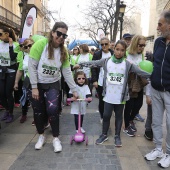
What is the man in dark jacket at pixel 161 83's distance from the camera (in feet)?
9.30

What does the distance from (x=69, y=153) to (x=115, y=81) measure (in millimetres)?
1344

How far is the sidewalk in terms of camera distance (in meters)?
2.90

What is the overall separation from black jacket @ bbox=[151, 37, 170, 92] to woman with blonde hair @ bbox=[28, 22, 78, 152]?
134 centimetres

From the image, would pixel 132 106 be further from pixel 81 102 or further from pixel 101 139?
pixel 81 102

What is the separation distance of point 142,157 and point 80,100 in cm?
132

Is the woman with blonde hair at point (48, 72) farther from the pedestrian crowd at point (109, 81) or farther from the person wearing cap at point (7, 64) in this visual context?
the person wearing cap at point (7, 64)

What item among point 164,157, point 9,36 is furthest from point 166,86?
point 9,36

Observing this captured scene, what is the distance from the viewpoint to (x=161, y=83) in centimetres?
290

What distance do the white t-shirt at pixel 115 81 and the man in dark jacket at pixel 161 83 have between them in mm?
532

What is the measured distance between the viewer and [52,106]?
326 centimetres

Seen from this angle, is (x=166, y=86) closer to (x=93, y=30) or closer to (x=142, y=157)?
(x=142, y=157)

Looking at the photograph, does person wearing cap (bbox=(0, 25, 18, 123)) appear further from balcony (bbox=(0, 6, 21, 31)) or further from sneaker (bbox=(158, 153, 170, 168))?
balcony (bbox=(0, 6, 21, 31))

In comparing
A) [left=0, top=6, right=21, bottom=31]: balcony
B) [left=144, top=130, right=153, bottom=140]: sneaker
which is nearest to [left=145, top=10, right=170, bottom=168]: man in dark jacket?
[left=144, top=130, right=153, bottom=140]: sneaker

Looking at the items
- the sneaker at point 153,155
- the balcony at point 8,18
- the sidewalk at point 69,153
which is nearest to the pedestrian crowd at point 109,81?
the sneaker at point 153,155
